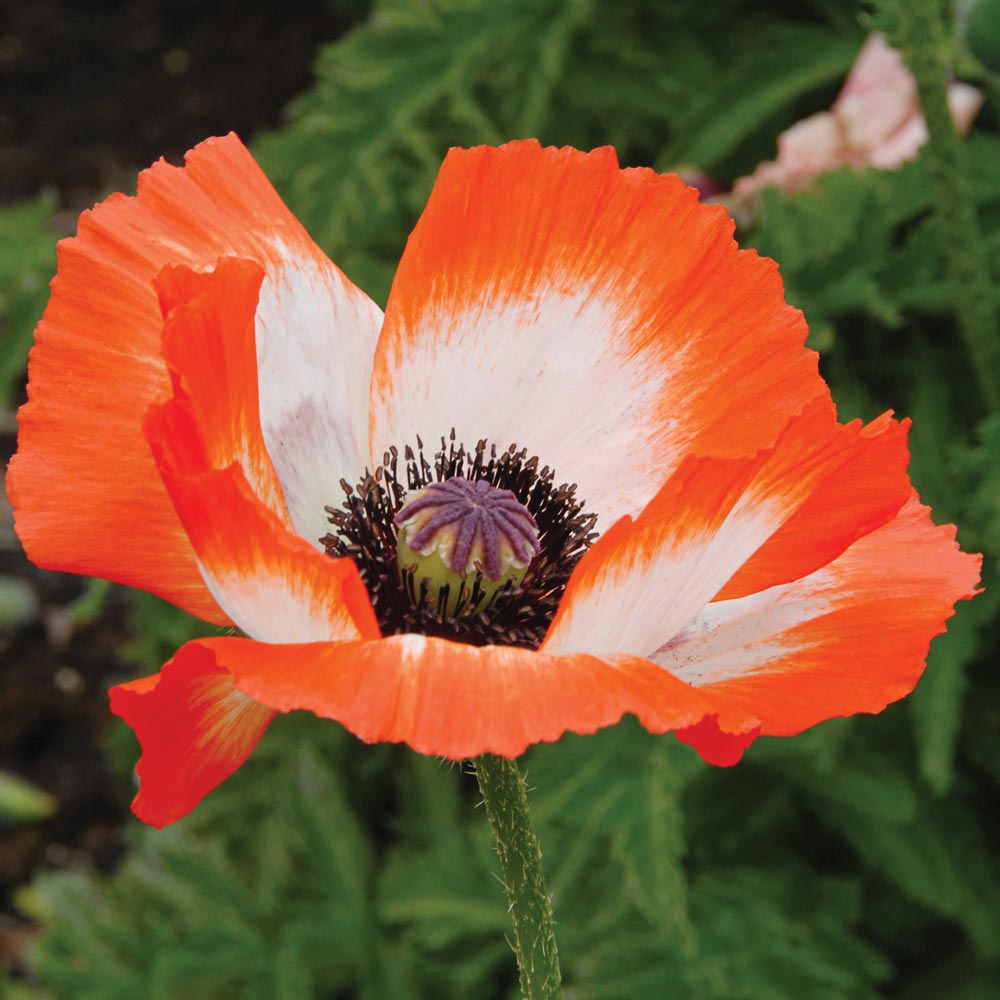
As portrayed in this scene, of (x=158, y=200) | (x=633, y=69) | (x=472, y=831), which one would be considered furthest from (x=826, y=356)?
(x=158, y=200)

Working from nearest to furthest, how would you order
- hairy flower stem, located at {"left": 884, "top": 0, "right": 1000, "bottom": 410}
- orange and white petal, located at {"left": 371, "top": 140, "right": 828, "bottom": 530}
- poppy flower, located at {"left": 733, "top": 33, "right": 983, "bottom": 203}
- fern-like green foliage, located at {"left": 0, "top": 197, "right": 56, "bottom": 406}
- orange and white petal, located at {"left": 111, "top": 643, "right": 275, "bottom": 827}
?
orange and white petal, located at {"left": 111, "top": 643, "right": 275, "bottom": 827} < orange and white petal, located at {"left": 371, "top": 140, "right": 828, "bottom": 530} < hairy flower stem, located at {"left": 884, "top": 0, "right": 1000, "bottom": 410} < poppy flower, located at {"left": 733, "top": 33, "right": 983, "bottom": 203} < fern-like green foliage, located at {"left": 0, "top": 197, "right": 56, "bottom": 406}

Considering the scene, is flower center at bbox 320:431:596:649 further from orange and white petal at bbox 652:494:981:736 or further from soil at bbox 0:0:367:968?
soil at bbox 0:0:367:968

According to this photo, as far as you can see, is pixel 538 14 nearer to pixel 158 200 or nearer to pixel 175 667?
pixel 158 200

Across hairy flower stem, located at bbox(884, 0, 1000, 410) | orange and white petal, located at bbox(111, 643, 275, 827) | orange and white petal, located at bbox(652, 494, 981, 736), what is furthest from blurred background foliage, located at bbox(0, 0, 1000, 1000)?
orange and white petal, located at bbox(111, 643, 275, 827)

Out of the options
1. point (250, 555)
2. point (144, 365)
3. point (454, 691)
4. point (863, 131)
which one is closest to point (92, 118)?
point (863, 131)

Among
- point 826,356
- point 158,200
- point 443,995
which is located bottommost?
point 443,995
